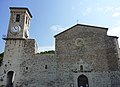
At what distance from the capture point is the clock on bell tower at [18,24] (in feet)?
63.9

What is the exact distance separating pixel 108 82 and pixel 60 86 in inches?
231

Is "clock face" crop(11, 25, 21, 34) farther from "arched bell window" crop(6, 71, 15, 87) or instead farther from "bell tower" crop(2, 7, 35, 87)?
"arched bell window" crop(6, 71, 15, 87)

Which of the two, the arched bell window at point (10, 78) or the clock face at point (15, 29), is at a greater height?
the clock face at point (15, 29)

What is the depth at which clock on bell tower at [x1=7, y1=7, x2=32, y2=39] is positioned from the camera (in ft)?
63.9

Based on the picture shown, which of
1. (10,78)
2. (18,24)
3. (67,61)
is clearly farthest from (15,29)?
(67,61)

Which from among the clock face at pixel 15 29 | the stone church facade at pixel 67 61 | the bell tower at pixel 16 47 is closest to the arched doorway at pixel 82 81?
the stone church facade at pixel 67 61

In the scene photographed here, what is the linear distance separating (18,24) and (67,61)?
8.99 metres

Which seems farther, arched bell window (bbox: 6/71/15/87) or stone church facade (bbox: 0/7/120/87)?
arched bell window (bbox: 6/71/15/87)

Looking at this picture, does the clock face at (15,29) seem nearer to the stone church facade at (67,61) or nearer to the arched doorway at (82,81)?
the stone church facade at (67,61)

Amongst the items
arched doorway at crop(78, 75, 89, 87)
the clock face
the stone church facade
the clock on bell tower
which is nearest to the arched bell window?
the stone church facade

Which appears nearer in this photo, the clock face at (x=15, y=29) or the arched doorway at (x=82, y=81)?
the arched doorway at (x=82, y=81)

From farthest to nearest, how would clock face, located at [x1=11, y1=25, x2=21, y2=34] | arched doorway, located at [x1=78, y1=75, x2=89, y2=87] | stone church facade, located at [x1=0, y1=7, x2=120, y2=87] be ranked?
1. clock face, located at [x1=11, y1=25, x2=21, y2=34]
2. arched doorway, located at [x1=78, y1=75, x2=89, y2=87]
3. stone church facade, located at [x1=0, y1=7, x2=120, y2=87]

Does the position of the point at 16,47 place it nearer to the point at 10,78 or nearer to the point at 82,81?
the point at 10,78

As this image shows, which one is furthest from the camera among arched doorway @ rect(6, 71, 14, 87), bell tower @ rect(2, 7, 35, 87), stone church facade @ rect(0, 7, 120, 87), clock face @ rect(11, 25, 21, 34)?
clock face @ rect(11, 25, 21, 34)
